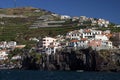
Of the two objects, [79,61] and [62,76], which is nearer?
[62,76]

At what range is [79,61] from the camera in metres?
120

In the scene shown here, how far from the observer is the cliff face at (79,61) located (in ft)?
373

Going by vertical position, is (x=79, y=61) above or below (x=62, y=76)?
above

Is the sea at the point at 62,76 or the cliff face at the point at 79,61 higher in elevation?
the cliff face at the point at 79,61

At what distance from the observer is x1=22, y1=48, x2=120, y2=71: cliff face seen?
4471 inches

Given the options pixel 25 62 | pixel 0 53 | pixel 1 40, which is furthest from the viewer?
pixel 1 40

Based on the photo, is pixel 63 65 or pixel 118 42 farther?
pixel 118 42

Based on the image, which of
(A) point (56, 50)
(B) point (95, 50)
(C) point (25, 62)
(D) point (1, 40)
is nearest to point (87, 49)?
(B) point (95, 50)

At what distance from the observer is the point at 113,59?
114m

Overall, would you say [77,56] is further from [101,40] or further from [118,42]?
[118,42]

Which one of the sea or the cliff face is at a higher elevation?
the cliff face

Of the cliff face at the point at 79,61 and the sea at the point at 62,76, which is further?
the cliff face at the point at 79,61

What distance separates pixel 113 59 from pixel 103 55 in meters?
3.19

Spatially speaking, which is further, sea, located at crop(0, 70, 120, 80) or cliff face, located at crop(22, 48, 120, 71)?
cliff face, located at crop(22, 48, 120, 71)
